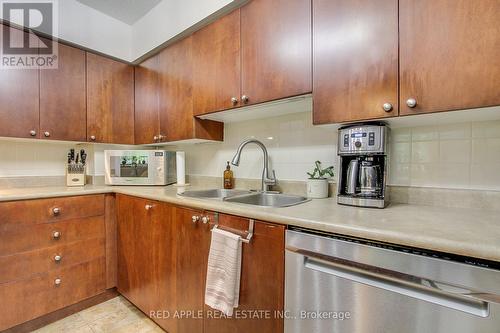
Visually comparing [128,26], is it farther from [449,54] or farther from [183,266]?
[449,54]

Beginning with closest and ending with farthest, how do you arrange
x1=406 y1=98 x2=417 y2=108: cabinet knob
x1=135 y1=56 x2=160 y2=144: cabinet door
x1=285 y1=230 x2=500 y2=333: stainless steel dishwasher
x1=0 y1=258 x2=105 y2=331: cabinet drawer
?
x1=285 y1=230 x2=500 y2=333: stainless steel dishwasher, x1=406 y1=98 x2=417 y2=108: cabinet knob, x1=0 y1=258 x2=105 y2=331: cabinet drawer, x1=135 y1=56 x2=160 y2=144: cabinet door

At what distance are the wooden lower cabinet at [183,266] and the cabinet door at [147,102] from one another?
→ 2.06 feet

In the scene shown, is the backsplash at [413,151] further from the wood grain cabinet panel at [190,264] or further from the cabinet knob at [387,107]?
the wood grain cabinet panel at [190,264]

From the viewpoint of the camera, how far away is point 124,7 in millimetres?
2025

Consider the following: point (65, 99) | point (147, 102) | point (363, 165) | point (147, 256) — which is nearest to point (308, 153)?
point (363, 165)

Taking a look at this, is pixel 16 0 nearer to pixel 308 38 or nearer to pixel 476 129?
pixel 308 38

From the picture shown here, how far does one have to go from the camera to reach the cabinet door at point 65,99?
1.85 metres

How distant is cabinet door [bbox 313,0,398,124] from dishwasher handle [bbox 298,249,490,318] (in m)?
0.60

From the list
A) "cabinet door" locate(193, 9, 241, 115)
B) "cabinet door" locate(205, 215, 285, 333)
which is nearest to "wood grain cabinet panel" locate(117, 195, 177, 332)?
"cabinet door" locate(205, 215, 285, 333)

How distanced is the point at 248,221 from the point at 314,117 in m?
0.58

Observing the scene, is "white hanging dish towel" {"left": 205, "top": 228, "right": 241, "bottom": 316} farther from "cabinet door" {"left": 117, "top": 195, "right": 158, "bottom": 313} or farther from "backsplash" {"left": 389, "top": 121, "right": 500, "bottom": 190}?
"backsplash" {"left": 389, "top": 121, "right": 500, "bottom": 190}

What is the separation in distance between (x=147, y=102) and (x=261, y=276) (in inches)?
72.0

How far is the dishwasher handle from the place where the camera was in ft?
2.04

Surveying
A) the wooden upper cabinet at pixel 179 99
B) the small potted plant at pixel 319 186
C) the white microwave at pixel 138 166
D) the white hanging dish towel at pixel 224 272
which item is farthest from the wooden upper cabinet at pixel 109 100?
the small potted plant at pixel 319 186
